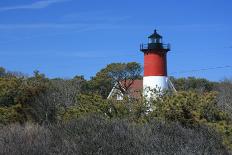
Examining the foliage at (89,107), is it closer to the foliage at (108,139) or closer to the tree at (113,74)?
the foliage at (108,139)

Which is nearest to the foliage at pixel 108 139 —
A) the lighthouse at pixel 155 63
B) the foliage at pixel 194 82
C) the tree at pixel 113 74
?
the lighthouse at pixel 155 63

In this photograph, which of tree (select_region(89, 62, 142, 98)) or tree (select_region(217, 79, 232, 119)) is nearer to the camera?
tree (select_region(217, 79, 232, 119))

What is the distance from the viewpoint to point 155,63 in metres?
39.8

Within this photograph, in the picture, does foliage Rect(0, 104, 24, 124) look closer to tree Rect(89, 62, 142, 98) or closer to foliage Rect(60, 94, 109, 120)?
foliage Rect(60, 94, 109, 120)

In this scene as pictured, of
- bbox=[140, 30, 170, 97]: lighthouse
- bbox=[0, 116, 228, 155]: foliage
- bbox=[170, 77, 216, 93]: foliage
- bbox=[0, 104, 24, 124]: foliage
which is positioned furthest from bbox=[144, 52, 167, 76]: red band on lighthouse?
bbox=[170, 77, 216, 93]: foliage

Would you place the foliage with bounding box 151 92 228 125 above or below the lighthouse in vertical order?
below

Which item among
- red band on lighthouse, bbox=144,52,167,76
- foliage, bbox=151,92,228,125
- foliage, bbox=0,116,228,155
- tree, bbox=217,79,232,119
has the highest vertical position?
red band on lighthouse, bbox=144,52,167,76

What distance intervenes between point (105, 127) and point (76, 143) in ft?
4.25

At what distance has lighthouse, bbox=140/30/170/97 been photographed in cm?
3922

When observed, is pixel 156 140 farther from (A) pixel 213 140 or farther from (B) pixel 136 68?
(B) pixel 136 68

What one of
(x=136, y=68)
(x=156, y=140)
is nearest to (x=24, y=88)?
(x=156, y=140)

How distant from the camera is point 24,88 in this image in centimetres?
2848

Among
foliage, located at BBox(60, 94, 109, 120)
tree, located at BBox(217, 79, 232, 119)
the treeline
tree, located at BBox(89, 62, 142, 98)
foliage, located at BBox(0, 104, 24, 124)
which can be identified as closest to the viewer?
the treeline

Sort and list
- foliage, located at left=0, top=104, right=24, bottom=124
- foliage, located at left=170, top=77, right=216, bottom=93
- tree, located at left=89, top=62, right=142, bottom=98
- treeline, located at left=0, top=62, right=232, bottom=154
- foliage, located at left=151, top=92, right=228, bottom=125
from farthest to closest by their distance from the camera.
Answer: foliage, located at left=170, top=77, right=216, bottom=93, tree, located at left=89, top=62, right=142, bottom=98, foliage, located at left=0, top=104, right=24, bottom=124, foliage, located at left=151, top=92, right=228, bottom=125, treeline, located at left=0, top=62, right=232, bottom=154
